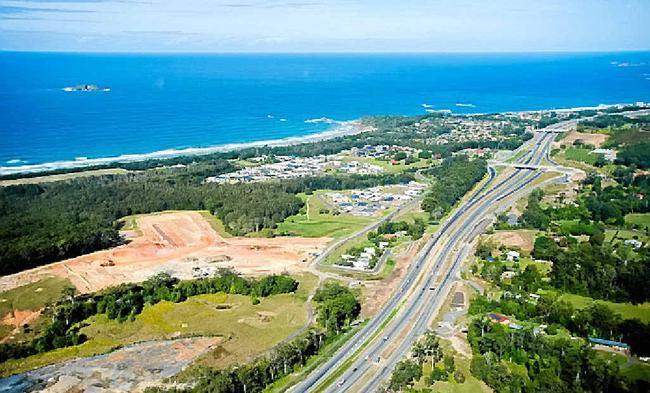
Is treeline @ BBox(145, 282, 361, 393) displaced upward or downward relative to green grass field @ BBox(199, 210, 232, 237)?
downward

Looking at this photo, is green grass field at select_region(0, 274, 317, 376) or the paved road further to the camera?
green grass field at select_region(0, 274, 317, 376)

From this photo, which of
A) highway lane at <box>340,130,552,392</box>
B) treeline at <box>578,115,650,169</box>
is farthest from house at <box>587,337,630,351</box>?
treeline at <box>578,115,650,169</box>

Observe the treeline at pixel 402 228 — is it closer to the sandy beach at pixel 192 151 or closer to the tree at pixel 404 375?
the tree at pixel 404 375

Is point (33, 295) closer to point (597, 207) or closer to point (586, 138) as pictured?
point (597, 207)

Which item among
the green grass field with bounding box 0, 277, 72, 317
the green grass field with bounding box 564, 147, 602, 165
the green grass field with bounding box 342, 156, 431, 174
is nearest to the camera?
the green grass field with bounding box 0, 277, 72, 317

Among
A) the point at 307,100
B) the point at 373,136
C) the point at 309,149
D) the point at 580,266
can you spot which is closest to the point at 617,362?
the point at 580,266

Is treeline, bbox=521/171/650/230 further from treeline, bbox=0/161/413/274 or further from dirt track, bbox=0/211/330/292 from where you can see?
dirt track, bbox=0/211/330/292
